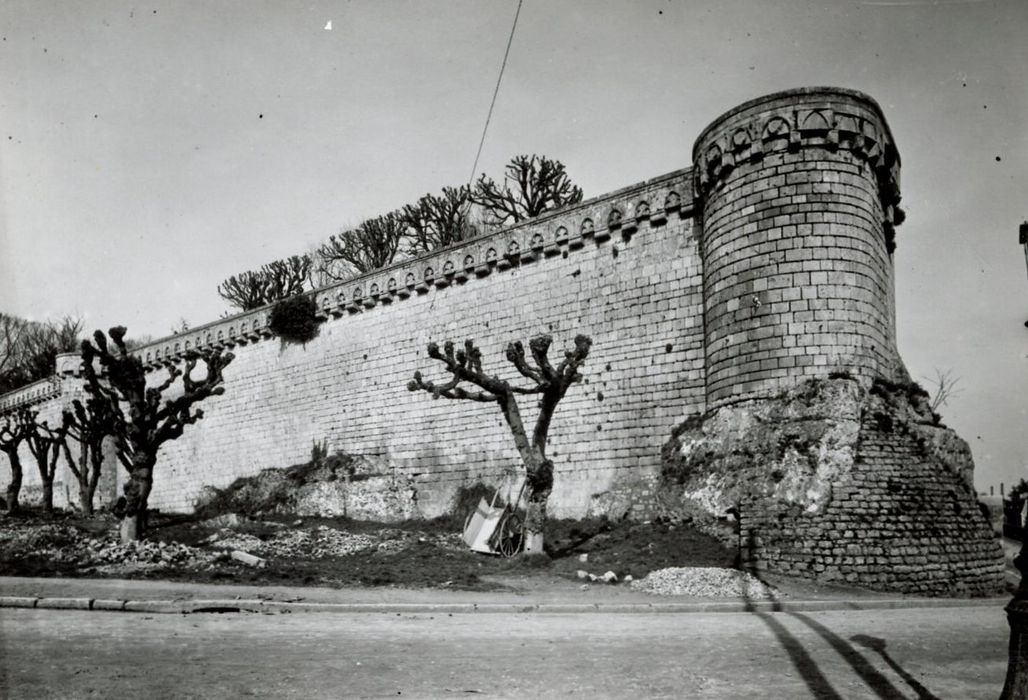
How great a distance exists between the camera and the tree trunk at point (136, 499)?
13.6 m

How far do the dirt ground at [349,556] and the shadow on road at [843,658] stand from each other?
3.80m

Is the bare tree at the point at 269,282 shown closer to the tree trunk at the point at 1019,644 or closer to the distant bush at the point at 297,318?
the distant bush at the point at 297,318

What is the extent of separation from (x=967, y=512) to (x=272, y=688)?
33.6ft

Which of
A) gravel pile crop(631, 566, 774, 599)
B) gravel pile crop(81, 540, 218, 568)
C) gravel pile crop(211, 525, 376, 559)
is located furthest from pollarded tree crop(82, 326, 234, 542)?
gravel pile crop(631, 566, 774, 599)

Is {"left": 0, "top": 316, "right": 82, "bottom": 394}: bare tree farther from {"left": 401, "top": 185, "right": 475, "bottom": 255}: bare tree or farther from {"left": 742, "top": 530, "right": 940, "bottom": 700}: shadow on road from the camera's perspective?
{"left": 742, "top": 530, "right": 940, "bottom": 700}: shadow on road

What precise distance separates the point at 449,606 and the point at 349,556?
513 cm

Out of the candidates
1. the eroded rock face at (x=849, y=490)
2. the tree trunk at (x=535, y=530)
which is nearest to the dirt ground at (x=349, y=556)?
the tree trunk at (x=535, y=530)

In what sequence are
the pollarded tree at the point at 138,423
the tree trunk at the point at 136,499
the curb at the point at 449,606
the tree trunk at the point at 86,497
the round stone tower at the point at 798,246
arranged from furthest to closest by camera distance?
1. the tree trunk at the point at 86,497
2. the pollarded tree at the point at 138,423
3. the tree trunk at the point at 136,499
4. the round stone tower at the point at 798,246
5. the curb at the point at 449,606

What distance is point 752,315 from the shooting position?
41.2 feet

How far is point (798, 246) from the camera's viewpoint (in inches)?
488

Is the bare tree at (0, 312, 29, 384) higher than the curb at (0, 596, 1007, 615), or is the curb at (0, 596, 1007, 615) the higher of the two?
the bare tree at (0, 312, 29, 384)

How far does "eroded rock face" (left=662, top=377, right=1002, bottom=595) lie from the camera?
10.6 m

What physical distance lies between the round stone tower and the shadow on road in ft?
16.8

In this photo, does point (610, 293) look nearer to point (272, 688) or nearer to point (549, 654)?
point (549, 654)
